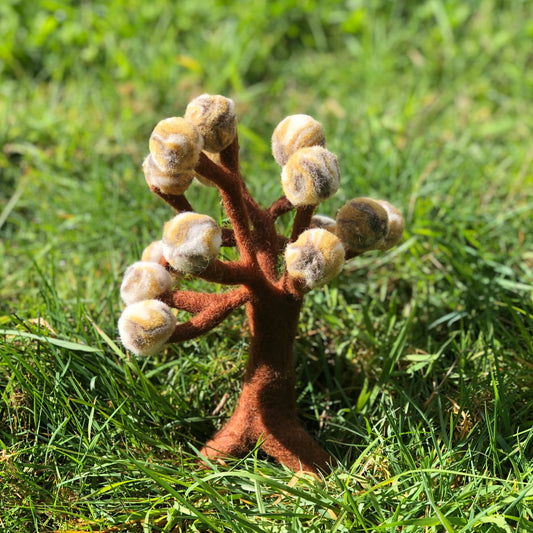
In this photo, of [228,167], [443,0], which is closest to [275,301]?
[228,167]

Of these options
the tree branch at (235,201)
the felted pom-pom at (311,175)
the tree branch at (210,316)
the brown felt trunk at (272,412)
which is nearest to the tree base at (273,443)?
the brown felt trunk at (272,412)

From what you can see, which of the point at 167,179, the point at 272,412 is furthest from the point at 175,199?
the point at 272,412

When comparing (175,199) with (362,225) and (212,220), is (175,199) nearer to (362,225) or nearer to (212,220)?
(212,220)

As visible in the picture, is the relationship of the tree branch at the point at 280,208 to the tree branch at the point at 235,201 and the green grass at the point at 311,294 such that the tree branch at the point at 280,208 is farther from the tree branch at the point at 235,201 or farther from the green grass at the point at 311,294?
the green grass at the point at 311,294

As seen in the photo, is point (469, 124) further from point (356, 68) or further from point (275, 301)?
point (275, 301)

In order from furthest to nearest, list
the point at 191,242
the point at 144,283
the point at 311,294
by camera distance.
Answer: the point at 311,294
the point at 144,283
the point at 191,242
